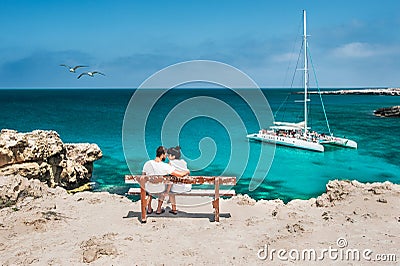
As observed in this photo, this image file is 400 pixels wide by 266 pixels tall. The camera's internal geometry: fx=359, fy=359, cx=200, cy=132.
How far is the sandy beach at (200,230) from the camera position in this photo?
6.00 m

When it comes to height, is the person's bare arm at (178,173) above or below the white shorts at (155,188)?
above

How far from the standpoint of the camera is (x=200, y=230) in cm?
720

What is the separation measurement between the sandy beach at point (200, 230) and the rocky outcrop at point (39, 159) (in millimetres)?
3168

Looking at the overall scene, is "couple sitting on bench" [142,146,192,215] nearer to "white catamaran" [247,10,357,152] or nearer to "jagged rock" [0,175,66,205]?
"jagged rock" [0,175,66,205]

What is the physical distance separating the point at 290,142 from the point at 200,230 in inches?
1093

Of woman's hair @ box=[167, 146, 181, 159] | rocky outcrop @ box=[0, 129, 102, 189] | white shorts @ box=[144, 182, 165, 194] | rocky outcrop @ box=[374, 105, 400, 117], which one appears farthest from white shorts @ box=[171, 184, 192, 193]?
rocky outcrop @ box=[374, 105, 400, 117]

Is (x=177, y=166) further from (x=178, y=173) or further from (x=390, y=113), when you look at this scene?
(x=390, y=113)

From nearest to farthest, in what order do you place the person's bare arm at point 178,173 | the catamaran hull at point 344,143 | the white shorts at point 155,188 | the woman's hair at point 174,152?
the person's bare arm at point 178,173, the white shorts at point 155,188, the woman's hair at point 174,152, the catamaran hull at point 344,143

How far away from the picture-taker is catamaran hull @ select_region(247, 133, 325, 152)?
31906 millimetres

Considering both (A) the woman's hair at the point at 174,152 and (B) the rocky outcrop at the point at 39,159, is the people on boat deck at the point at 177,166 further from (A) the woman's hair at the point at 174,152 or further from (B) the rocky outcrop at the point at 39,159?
(B) the rocky outcrop at the point at 39,159

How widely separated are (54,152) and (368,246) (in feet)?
39.0

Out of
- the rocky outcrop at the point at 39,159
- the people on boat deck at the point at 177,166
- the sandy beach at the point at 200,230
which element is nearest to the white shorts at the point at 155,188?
the people on boat deck at the point at 177,166

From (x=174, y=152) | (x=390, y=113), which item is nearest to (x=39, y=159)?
(x=174, y=152)

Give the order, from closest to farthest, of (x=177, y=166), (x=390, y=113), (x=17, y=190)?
(x=177, y=166) < (x=17, y=190) < (x=390, y=113)
